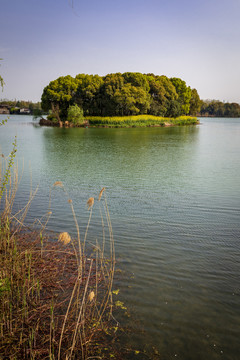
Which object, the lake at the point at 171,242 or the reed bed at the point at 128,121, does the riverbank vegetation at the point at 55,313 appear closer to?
the lake at the point at 171,242

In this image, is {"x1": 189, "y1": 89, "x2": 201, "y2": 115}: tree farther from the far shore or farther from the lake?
the lake

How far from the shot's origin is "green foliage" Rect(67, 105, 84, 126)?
53312 mm

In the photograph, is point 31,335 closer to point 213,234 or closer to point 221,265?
point 221,265

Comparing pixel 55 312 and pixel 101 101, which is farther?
pixel 101 101

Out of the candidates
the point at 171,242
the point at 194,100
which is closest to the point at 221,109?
the point at 194,100

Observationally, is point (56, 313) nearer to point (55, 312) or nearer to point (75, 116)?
point (55, 312)

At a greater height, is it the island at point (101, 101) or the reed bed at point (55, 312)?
the island at point (101, 101)

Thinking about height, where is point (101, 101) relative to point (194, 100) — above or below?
below

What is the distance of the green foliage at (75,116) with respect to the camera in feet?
175

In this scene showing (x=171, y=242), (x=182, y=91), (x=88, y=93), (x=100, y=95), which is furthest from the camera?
(x=182, y=91)

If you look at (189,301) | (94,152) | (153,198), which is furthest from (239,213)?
(94,152)

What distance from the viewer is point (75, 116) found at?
5397cm

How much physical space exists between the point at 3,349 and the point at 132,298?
6.66 ft

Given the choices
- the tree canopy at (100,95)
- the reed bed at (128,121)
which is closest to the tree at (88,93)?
the tree canopy at (100,95)
